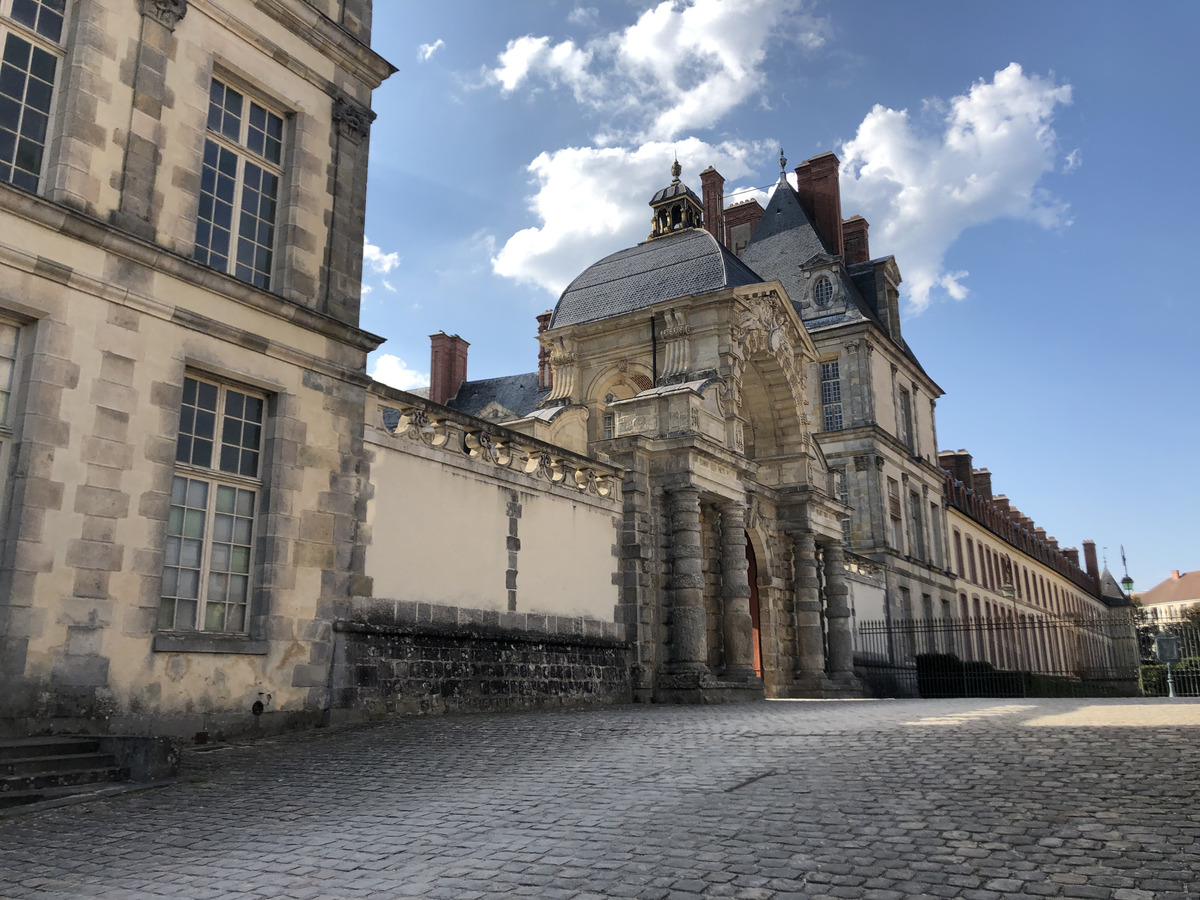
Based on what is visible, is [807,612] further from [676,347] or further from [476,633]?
[476,633]

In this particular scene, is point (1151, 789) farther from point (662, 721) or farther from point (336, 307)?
point (336, 307)

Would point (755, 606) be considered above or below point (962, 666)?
above

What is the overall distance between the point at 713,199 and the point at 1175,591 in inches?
3679

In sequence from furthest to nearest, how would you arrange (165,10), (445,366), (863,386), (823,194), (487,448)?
1. (445,366)
2. (823,194)
3. (863,386)
4. (487,448)
5. (165,10)

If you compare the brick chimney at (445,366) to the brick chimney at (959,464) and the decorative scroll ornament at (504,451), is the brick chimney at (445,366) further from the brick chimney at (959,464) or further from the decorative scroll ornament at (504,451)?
the decorative scroll ornament at (504,451)

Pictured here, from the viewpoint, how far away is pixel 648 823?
14.6 feet

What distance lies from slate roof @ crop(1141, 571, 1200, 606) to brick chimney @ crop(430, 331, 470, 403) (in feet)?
298

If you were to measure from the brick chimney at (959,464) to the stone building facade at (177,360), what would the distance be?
125 ft

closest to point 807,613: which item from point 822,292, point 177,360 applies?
point 177,360

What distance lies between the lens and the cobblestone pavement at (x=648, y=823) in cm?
357

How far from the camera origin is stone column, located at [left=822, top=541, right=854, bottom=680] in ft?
64.7

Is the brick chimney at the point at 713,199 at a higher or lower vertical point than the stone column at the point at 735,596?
higher

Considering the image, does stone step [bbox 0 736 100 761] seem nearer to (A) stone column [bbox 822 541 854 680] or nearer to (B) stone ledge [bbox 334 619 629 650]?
(B) stone ledge [bbox 334 619 629 650]

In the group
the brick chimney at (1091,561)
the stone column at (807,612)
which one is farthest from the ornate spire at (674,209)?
the brick chimney at (1091,561)
